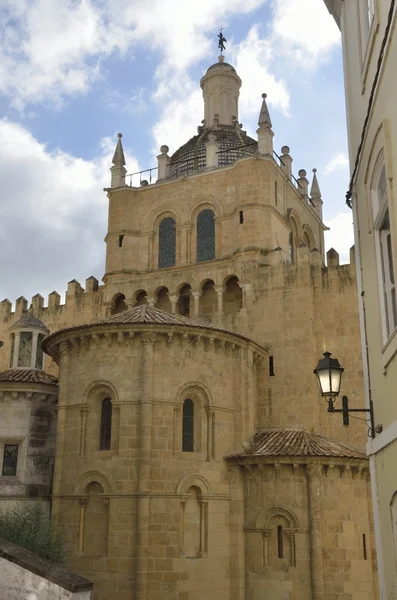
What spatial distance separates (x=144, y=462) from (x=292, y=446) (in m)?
4.92

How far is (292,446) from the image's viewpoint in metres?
21.2

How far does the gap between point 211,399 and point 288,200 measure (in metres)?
12.5

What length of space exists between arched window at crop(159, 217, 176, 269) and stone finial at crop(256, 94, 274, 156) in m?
5.22

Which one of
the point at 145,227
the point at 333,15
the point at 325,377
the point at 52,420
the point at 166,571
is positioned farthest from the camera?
the point at 145,227

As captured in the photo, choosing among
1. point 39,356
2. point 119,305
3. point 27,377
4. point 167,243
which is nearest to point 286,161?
point 167,243

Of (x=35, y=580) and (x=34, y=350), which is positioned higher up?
(x=34, y=350)

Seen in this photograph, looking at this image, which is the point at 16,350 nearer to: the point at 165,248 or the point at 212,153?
the point at 165,248

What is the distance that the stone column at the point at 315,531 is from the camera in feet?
64.2

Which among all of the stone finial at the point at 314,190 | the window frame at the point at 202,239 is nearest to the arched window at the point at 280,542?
the window frame at the point at 202,239

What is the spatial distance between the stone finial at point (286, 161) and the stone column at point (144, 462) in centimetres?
1354

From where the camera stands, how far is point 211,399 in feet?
70.5

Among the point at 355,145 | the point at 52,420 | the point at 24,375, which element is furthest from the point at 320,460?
the point at 355,145

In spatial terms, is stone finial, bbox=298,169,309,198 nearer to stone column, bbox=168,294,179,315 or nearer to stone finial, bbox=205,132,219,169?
stone finial, bbox=205,132,219,169

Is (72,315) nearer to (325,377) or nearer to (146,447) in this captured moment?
(146,447)
